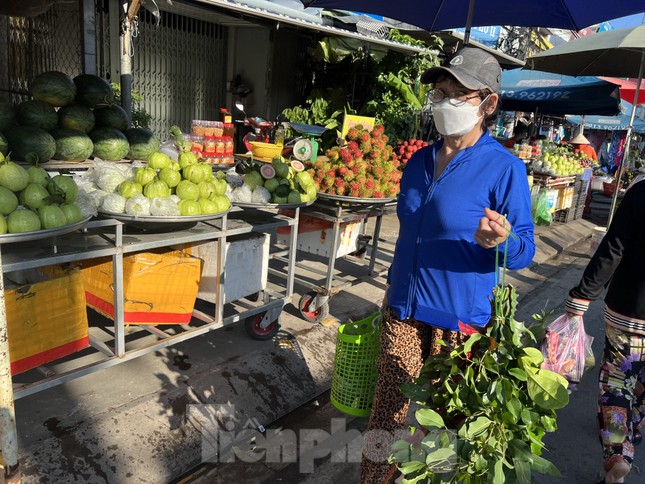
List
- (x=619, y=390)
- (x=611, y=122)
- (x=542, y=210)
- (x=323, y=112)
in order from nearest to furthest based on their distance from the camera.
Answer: (x=619, y=390), (x=542, y=210), (x=323, y=112), (x=611, y=122)

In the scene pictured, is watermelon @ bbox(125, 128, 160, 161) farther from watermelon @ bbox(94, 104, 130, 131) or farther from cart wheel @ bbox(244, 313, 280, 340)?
cart wheel @ bbox(244, 313, 280, 340)

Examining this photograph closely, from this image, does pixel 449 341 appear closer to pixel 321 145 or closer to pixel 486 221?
pixel 486 221

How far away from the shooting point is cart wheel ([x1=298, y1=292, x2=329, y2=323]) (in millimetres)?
4461

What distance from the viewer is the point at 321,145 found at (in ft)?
31.0

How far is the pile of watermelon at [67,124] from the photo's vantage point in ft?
11.7

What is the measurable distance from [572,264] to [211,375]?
6.74 metres

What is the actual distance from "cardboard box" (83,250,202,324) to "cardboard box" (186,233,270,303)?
6.4 inches

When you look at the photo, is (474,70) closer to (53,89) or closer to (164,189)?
(164,189)

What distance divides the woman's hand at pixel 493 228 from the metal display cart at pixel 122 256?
1.93 m

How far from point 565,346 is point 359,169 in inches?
101

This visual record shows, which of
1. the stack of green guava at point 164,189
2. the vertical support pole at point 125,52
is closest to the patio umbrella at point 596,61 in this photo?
the stack of green guava at point 164,189

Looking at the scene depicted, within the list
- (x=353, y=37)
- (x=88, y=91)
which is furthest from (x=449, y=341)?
(x=353, y=37)

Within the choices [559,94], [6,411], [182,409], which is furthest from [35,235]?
[559,94]

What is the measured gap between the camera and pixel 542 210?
30.7 ft
